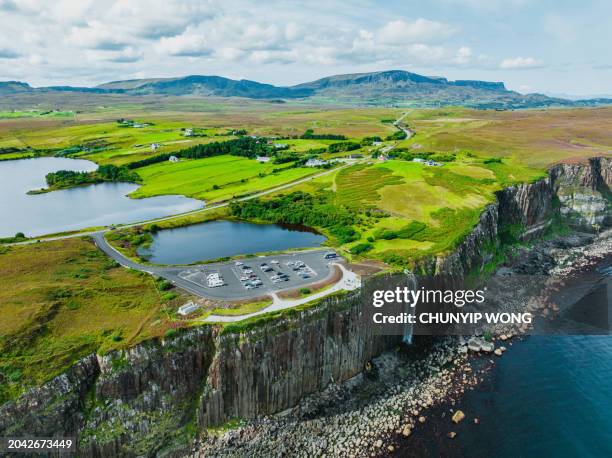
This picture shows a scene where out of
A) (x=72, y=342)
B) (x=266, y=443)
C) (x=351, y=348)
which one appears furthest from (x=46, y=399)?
(x=351, y=348)

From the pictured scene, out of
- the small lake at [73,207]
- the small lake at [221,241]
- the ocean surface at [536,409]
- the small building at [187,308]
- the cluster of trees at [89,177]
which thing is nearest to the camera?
the ocean surface at [536,409]

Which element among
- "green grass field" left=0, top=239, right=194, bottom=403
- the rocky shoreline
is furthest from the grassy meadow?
the rocky shoreline

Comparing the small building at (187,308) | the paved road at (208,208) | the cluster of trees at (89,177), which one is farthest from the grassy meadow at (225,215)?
the cluster of trees at (89,177)

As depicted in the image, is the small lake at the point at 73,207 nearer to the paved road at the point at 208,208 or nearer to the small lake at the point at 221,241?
the paved road at the point at 208,208

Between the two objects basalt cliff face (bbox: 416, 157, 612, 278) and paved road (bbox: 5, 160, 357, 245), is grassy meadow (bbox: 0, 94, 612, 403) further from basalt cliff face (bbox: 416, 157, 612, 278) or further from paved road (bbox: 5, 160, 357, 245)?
basalt cliff face (bbox: 416, 157, 612, 278)

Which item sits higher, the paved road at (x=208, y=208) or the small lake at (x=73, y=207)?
the paved road at (x=208, y=208)

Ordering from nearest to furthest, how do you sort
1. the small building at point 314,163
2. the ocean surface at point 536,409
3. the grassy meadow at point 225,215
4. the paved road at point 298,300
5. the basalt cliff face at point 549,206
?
1. the ocean surface at point 536,409
2. the grassy meadow at point 225,215
3. the paved road at point 298,300
4. the basalt cliff face at point 549,206
5. the small building at point 314,163

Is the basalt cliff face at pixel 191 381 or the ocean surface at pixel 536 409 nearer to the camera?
the basalt cliff face at pixel 191 381

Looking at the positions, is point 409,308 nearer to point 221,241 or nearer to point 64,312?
point 221,241
